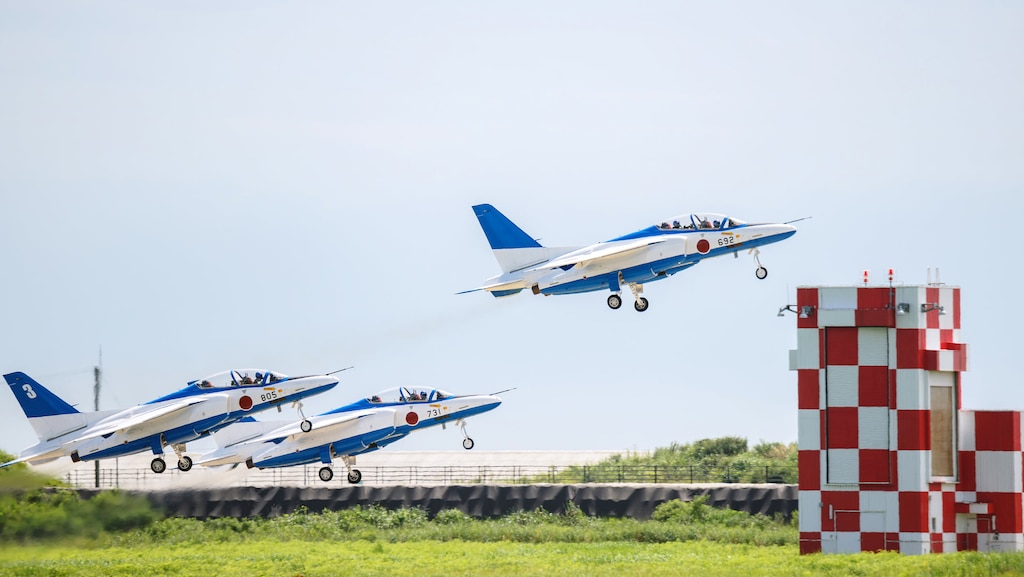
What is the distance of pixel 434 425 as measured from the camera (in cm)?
6569

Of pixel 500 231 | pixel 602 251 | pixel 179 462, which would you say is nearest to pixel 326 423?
pixel 179 462

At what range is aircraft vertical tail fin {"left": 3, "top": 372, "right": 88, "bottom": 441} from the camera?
212 ft

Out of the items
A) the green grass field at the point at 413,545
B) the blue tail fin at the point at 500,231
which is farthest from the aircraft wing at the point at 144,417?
the blue tail fin at the point at 500,231

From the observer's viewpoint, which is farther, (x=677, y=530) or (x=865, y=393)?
(x=677, y=530)

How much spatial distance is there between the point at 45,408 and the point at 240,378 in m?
8.11

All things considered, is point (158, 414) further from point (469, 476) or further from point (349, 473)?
point (469, 476)

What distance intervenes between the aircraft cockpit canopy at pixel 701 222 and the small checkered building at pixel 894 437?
22.0 ft

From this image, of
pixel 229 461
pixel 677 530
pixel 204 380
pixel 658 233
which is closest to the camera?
pixel 658 233

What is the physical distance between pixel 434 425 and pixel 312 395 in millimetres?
5149

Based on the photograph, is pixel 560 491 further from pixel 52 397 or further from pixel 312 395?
pixel 52 397

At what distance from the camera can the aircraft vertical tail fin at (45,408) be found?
64.6 m

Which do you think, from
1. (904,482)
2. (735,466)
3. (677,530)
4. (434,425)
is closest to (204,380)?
(434,425)

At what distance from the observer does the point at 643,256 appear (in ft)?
180

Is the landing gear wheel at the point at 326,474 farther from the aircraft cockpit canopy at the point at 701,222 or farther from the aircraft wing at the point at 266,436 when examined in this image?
the aircraft cockpit canopy at the point at 701,222
